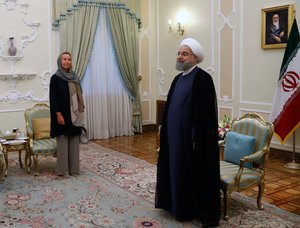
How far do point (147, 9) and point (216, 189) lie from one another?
5.47 meters

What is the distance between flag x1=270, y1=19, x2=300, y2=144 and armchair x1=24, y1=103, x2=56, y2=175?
298cm

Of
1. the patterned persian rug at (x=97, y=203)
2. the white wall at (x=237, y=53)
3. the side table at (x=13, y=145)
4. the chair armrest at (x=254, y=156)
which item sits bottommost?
the patterned persian rug at (x=97, y=203)

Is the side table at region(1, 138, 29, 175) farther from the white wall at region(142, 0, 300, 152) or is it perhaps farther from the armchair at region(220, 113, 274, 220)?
the white wall at region(142, 0, 300, 152)

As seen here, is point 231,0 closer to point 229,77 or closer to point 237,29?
point 237,29

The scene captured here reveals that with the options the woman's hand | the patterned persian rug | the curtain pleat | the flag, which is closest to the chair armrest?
the patterned persian rug

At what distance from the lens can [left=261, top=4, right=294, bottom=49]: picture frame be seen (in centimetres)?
506

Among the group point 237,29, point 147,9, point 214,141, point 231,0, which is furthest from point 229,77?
point 214,141

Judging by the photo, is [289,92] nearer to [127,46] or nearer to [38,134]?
[38,134]

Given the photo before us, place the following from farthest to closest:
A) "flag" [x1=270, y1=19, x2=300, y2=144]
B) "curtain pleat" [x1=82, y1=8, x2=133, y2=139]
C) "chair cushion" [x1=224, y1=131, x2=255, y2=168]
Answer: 1. "curtain pleat" [x1=82, y1=8, x2=133, y2=139]
2. "flag" [x1=270, y1=19, x2=300, y2=144]
3. "chair cushion" [x1=224, y1=131, x2=255, y2=168]

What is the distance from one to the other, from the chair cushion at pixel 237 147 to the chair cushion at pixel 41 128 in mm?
2552

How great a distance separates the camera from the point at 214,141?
2969 mm

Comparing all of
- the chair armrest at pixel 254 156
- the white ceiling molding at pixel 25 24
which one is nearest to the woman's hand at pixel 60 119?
the chair armrest at pixel 254 156

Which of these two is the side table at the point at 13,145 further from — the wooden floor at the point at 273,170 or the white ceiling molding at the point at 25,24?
the white ceiling molding at the point at 25,24

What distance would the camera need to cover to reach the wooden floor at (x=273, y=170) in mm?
3702
